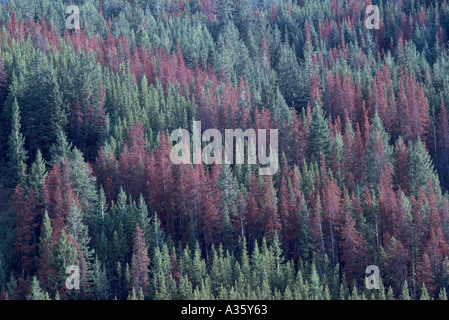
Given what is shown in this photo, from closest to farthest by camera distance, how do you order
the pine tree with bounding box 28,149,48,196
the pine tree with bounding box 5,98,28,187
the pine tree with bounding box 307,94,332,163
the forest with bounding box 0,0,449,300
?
1. the forest with bounding box 0,0,449,300
2. the pine tree with bounding box 28,149,48,196
3. the pine tree with bounding box 5,98,28,187
4. the pine tree with bounding box 307,94,332,163

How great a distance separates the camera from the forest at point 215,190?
284 feet

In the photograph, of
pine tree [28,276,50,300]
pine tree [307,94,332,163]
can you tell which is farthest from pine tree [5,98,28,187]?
pine tree [307,94,332,163]

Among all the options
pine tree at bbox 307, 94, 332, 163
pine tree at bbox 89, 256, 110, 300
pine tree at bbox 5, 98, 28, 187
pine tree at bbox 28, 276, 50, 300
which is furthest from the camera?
pine tree at bbox 307, 94, 332, 163

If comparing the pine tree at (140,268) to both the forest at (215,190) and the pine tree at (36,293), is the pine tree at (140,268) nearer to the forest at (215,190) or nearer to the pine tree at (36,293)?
the forest at (215,190)

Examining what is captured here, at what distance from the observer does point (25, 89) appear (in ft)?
414

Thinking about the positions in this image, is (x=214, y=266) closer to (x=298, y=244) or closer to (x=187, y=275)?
(x=187, y=275)

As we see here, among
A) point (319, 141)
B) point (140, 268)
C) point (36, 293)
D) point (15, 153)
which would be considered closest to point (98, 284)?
point (140, 268)

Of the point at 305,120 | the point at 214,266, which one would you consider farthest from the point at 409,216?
the point at 305,120

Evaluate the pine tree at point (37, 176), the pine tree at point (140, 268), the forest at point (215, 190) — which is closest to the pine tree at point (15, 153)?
the forest at point (215, 190)

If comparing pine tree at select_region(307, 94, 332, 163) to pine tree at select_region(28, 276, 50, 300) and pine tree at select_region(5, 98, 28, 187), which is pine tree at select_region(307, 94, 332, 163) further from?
pine tree at select_region(28, 276, 50, 300)

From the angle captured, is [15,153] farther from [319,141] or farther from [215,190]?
[319,141]

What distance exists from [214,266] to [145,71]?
80.6 meters

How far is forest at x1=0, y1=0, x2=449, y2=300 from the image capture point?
8669cm

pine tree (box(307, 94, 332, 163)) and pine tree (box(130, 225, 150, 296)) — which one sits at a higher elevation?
pine tree (box(307, 94, 332, 163))
